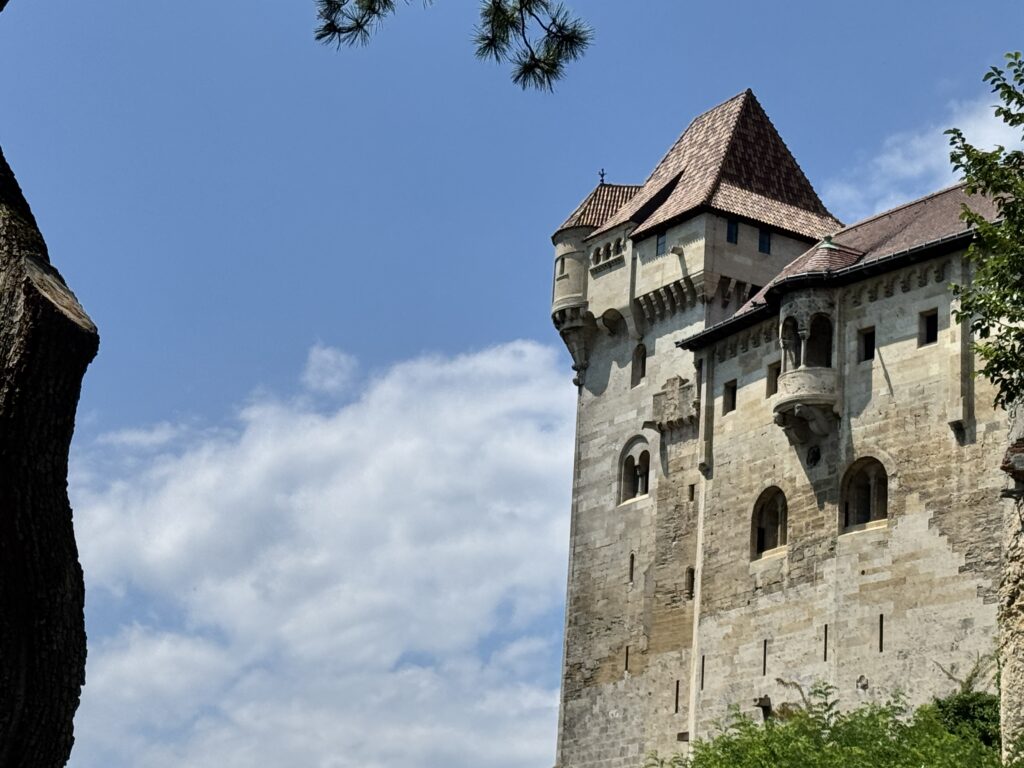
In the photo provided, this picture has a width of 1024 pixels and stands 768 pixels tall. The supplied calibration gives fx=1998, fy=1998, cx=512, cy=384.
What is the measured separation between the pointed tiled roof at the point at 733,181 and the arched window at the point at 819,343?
24.2 feet

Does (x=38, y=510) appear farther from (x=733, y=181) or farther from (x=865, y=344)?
(x=733, y=181)

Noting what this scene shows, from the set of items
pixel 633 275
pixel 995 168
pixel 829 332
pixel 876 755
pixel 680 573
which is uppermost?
pixel 633 275

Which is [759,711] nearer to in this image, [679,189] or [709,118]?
[679,189]

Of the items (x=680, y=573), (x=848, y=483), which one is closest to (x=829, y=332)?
(x=848, y=483)

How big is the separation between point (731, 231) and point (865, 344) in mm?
8252

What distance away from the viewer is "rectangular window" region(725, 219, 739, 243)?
160 feet

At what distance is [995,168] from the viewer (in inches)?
883

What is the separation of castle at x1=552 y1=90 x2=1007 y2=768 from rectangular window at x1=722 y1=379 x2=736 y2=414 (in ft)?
0.23

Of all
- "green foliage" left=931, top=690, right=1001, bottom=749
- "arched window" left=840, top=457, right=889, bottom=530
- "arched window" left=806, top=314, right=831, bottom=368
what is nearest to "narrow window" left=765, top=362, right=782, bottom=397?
"arched window" left=806, top=314, right=831, bottom=368

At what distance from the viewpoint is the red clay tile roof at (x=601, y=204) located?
53.0m

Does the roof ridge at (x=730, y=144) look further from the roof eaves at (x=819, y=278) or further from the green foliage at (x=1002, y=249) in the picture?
the green foliage at (x=1002, y=249)

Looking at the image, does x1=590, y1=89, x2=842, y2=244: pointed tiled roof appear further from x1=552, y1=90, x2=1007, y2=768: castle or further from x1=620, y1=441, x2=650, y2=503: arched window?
x1=620, y1=441, x2=650, y2=503: arched window

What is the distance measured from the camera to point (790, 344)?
42.3m

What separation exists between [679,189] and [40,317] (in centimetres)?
4556
